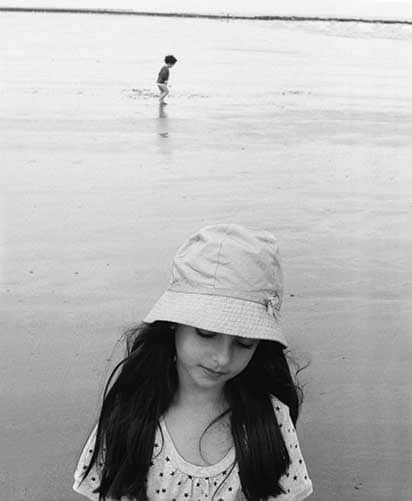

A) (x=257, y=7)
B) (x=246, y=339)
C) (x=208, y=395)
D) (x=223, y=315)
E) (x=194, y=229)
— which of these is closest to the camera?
(x=223, y=315)

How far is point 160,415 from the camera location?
7.15ft

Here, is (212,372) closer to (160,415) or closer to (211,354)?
(211,354)

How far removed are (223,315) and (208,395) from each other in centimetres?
31

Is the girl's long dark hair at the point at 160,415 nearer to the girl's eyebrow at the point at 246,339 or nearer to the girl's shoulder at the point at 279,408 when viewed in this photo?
the girl's shoulder at the point at 279,408

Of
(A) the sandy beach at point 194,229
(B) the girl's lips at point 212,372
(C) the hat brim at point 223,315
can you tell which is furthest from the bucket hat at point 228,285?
(A) the sandy beach at point 194,229

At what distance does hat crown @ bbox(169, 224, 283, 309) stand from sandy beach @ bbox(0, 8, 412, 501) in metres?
1.42

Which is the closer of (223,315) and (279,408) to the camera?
(223,315)

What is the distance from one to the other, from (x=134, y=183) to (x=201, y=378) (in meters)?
5.19

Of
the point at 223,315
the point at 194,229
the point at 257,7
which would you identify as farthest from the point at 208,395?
the point at 257,7

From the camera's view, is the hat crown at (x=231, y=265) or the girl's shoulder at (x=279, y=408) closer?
the hat crown at (x=231, y=265)

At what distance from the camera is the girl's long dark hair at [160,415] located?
Answer: 2123 millimetres

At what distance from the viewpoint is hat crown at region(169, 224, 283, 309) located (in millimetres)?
2000

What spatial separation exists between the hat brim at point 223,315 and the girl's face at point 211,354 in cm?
7

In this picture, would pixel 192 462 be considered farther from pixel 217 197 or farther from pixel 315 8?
pixel 315 8
